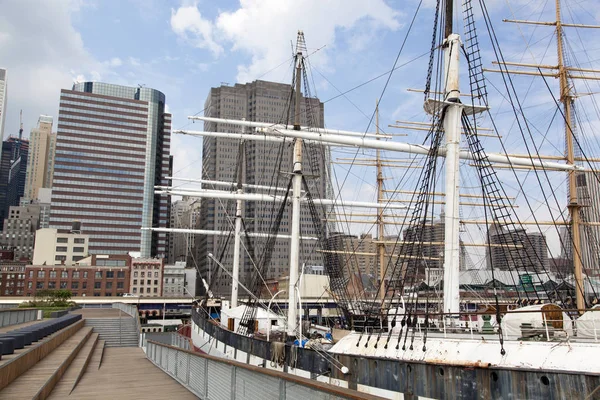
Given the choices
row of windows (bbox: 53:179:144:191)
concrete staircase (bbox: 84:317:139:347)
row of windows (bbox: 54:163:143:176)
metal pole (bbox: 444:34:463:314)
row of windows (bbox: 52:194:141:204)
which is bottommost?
concrete staircase (bbox: 84:317:139:347)

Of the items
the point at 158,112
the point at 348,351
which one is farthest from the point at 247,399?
the point at 158,112

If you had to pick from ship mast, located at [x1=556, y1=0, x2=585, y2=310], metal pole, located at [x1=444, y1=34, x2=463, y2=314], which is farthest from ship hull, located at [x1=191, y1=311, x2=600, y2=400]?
ship mast, located at [x1=556, y1=0, x2=585, y2=310]

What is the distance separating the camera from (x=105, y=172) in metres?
132

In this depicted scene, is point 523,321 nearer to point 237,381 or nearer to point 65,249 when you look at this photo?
point 237,381

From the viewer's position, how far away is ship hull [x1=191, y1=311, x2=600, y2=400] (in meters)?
9.70

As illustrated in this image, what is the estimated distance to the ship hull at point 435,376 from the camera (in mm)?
9703

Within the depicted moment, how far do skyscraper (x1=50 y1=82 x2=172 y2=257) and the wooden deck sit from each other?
11982cm

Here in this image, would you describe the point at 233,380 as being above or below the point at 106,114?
below

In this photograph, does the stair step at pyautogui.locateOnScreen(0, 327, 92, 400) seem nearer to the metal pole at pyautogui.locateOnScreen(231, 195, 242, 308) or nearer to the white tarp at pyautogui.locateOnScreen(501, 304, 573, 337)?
the white tarp at pyautogui.locateOnScreen(501, 304, 573, 337)

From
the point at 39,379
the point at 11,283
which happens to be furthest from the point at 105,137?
the point at 39,379

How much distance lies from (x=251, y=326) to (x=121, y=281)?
80.6 m

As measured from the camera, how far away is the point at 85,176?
12988 centimetres

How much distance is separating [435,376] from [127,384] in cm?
750

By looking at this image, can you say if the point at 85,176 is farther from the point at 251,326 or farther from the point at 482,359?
the point at 482,359
